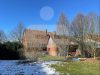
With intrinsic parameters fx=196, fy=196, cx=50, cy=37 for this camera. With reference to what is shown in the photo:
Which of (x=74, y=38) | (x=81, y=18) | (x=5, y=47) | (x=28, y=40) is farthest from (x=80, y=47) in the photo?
(x=5, y=47)

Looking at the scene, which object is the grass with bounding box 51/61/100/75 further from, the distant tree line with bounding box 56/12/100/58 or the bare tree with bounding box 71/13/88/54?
the bare tree with bounding box 71/13/88/54

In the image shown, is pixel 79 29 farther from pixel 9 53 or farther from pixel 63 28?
pixel 9 53

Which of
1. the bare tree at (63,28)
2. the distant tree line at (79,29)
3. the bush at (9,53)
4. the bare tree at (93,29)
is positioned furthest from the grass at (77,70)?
the bare tree at (63,28)

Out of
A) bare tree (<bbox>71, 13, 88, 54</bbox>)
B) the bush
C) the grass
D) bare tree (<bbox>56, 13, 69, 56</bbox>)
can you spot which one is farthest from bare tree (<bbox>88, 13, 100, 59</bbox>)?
the grass

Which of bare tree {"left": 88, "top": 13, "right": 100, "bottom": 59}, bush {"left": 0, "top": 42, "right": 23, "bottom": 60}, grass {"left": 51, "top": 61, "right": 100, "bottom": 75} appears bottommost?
grass {"left": 51, "top": 61, "right": 100, "bottom": 75}

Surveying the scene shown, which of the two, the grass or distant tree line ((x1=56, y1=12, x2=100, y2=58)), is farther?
distant tree line ((x1=56, y1=12, x2=100, y2=58))

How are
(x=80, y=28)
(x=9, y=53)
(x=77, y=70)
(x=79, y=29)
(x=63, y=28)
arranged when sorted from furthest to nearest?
(x=79, y=29) → (x=80, y=28) → (x=63, y=28) → (x=9, y=53) → (x=77, y=70)

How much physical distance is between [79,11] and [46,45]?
11.0 m

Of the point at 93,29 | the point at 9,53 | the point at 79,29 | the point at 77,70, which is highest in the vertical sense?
the point at 79,29

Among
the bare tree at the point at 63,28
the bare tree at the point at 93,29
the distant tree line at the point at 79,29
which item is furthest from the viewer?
the bare tree at the point at 63,28

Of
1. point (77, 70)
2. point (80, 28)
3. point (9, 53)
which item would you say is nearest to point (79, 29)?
point (80, 28)

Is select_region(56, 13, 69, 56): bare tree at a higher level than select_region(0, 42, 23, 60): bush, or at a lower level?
higher

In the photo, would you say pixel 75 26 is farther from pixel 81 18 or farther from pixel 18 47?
pixel 18 47

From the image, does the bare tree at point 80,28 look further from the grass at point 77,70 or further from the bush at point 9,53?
the grass at point 77,70
